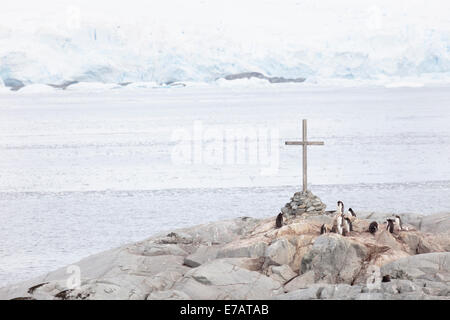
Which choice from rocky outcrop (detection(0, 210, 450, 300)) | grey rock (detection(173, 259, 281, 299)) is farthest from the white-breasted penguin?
grey rock (detection(173, 259, 281, 299))

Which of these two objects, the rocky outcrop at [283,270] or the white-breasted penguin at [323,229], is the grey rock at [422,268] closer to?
the rocky outcrop at [283,270]

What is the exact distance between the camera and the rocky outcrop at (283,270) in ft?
41.0

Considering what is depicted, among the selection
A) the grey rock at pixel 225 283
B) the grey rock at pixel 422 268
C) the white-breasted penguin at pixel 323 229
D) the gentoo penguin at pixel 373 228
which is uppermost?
the white-breasted penguin at pixel 323 229

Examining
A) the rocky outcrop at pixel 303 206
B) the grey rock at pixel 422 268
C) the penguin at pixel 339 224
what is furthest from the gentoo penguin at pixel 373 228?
the grey rock at pixel 422 268

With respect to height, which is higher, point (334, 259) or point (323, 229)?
point (323, 229)

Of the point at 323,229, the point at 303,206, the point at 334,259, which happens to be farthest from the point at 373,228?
the point at 334,259

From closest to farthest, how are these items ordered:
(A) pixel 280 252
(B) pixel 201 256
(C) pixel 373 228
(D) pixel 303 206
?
(A) pixel 280 252
(B) pixel 201 256
(C) pixel 373 228
(D) pixel 303 206

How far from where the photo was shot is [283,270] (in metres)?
13.6

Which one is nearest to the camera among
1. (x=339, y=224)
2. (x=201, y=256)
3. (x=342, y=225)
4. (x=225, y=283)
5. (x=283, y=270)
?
(x=225, y=283)

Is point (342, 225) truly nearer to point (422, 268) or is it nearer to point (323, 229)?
point (323, 229)

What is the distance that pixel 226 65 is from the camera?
445ft

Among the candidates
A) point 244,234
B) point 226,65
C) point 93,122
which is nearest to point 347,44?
point 226,65
